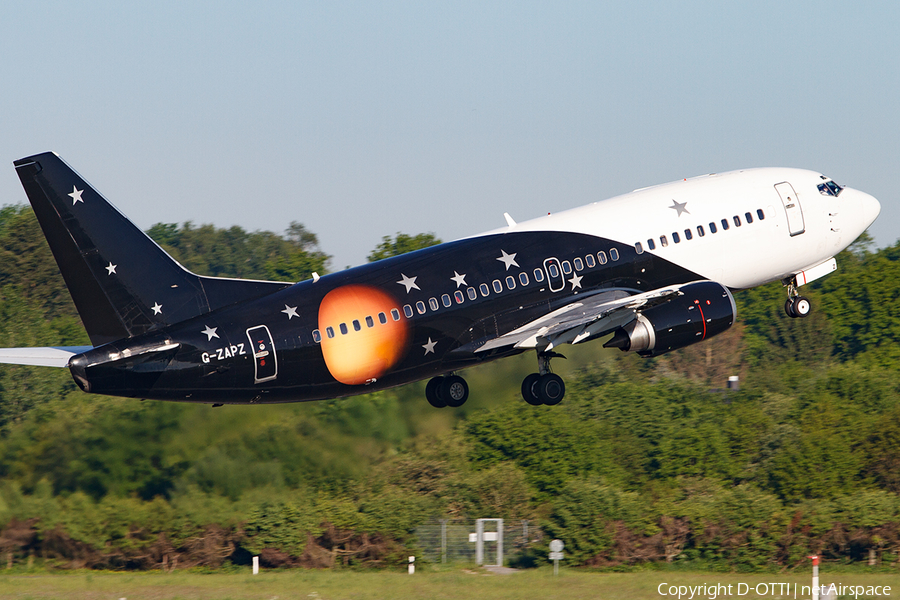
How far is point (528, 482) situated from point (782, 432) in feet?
55.3

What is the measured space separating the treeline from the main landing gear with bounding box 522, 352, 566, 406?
606 centimetres

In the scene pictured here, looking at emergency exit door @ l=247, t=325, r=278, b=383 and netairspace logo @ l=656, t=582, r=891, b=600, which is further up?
emergency exit door @ l=247, t=325, r=278, b=383

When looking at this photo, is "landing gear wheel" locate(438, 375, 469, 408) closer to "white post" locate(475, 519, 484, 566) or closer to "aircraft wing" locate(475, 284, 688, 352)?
"aircraft wing" locate(475, 284, 688, 352)

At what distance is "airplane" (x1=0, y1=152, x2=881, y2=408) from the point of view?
31.1m

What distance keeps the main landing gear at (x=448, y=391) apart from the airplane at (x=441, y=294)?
0.07 meters

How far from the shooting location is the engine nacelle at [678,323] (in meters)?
35.5

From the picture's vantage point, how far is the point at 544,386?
3747cm

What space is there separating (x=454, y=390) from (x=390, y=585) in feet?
46.3

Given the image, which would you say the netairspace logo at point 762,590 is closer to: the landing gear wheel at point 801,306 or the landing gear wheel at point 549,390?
the landing gear wheel at point 801,306

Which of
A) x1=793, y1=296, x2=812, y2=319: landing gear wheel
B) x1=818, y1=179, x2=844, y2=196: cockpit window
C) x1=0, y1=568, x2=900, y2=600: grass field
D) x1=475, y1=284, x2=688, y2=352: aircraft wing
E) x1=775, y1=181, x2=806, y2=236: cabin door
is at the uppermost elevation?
x1=818, y1=179, x2=844, y2=196: cockpit window

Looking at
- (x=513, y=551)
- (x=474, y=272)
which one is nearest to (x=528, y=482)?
(x=513, y=551)

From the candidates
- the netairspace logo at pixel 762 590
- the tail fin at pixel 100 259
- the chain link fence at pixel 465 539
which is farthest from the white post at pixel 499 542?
the tail fin at pixel 100 259

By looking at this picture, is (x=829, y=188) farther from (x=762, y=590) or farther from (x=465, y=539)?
(x=465, y=539)

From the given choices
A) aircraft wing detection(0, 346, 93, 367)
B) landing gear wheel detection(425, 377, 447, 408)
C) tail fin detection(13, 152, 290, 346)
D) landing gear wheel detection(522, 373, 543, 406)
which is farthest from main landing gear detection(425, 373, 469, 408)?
aircraft wing detection(0, 346, 93, 367)
